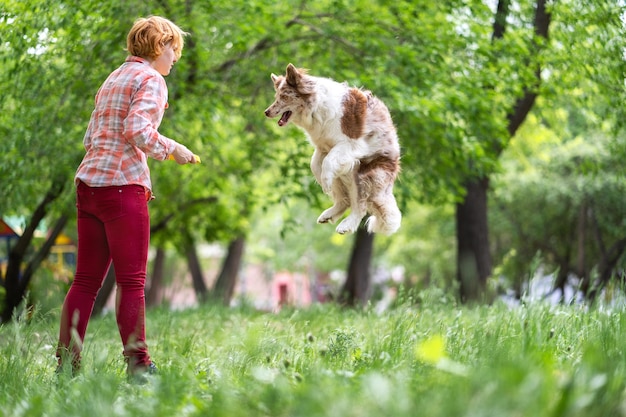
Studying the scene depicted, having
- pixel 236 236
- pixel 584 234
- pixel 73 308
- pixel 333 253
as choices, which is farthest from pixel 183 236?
pixel 333 253

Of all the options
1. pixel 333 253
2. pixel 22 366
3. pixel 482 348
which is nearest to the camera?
pixel 482 348

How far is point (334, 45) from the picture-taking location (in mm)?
9008

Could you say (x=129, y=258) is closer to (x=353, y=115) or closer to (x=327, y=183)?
(x=327, y=183)

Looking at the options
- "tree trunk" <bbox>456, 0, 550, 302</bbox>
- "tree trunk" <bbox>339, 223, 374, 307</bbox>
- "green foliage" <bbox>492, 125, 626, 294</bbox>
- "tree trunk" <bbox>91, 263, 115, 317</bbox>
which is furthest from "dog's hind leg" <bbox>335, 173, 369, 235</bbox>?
"green foliage" <bbox>492, 125, 626, 294</bbox>

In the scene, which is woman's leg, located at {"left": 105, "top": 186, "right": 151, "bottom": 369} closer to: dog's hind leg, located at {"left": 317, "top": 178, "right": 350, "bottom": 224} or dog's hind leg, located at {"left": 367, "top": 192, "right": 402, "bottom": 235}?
dog's hind leg, located at {"left": 317, "top": 178, "right": 350, "bottom": 224}

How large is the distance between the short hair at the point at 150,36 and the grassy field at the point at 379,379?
1558mm

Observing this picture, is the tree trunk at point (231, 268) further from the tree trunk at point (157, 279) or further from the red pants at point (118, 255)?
the red pants at point (118, 255)

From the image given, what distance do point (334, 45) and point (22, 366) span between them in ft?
20.9

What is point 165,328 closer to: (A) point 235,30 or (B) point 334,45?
(A) point 235,30

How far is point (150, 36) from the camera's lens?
150 inches

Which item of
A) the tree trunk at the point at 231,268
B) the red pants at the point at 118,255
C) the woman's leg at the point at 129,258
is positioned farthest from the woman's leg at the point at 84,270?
the tree trunk at the point at 231,268

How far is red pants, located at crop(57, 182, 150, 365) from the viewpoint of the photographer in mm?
3652

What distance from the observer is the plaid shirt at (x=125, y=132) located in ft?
11.9

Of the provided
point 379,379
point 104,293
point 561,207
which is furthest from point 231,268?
point 379,379
